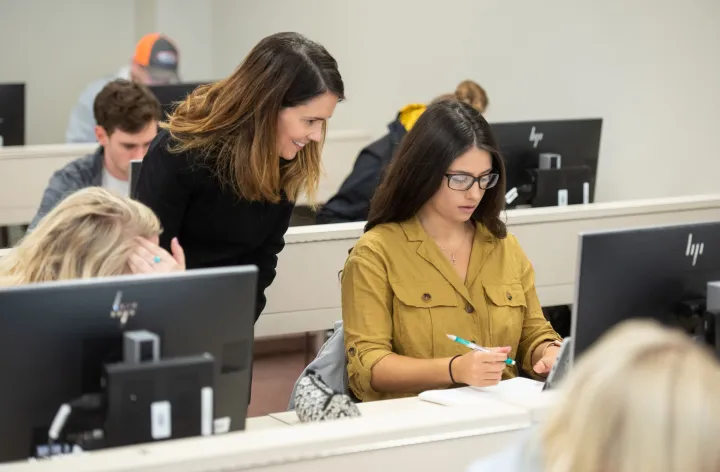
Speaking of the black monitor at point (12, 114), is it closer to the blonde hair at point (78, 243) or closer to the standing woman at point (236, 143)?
the standing woman at point (236, 143)

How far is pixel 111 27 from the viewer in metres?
8.08

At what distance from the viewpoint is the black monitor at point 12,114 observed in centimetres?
504

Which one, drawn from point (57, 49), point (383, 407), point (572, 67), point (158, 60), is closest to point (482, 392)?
point (383, 407)

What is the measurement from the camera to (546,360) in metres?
2.46

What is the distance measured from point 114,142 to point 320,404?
1.78m

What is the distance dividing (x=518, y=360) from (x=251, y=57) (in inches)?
36.3

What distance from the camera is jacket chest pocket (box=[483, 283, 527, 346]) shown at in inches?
99.1

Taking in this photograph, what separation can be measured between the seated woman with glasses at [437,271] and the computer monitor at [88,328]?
0.76m

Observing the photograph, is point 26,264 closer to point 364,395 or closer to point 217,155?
point 217,155

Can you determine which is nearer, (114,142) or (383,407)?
(383,407)

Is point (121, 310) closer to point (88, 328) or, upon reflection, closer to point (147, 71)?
→ point (88, 328)

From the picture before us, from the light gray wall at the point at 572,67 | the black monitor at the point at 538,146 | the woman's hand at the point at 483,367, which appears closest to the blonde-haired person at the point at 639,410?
the woman's hand at the point at 483,367

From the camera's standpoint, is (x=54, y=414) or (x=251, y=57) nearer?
(x=54, y=414)

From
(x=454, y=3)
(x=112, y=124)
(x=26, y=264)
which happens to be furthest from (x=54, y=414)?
(x=454, y=3)
